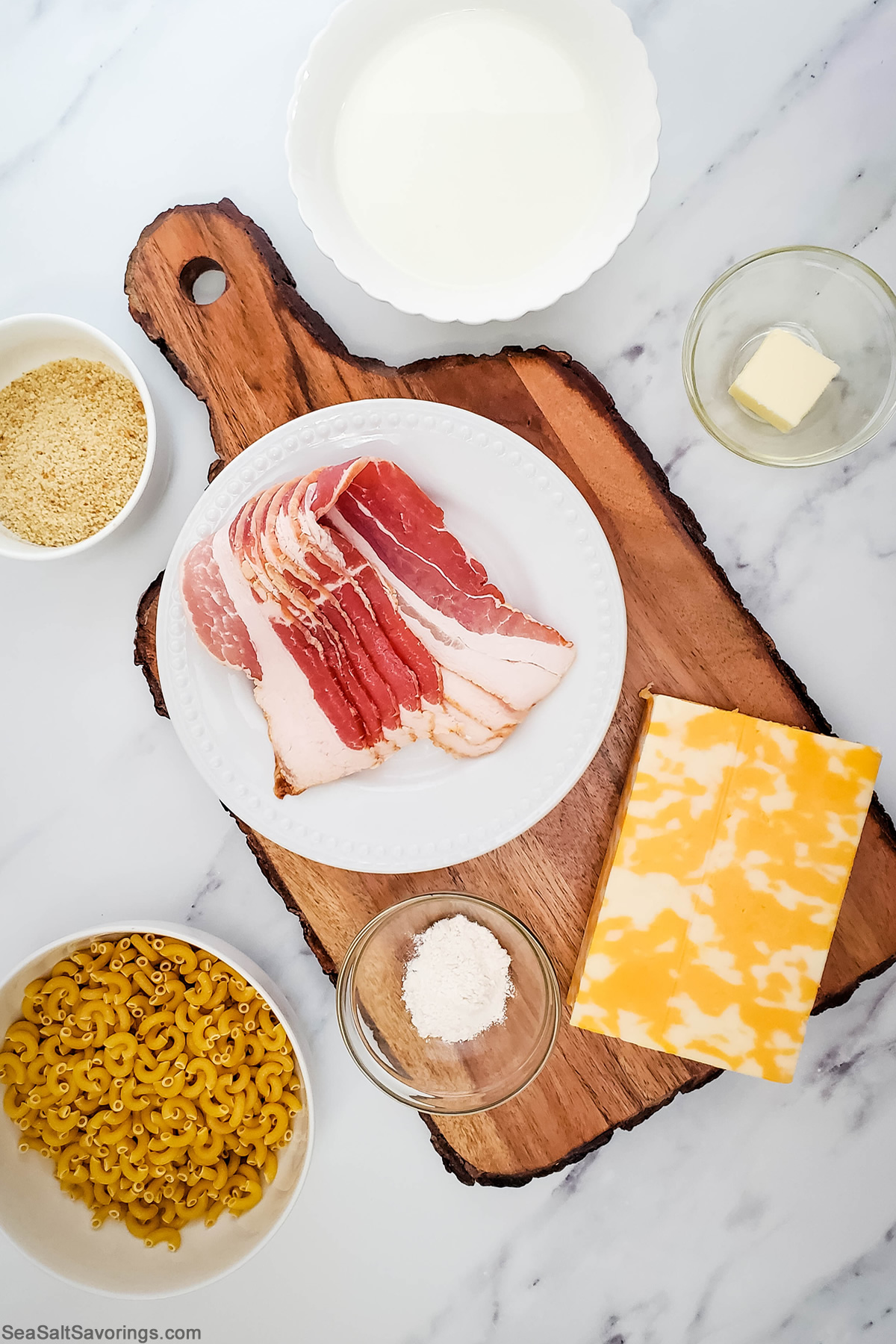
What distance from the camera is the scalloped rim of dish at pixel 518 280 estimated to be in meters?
1.15

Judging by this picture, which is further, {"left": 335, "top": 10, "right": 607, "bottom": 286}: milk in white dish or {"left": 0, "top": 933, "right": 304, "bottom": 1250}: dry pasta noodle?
{"left": 0, "top": 933, "right": 304, "bottom": 1250}: dry pasta noodle

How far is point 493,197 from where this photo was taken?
1.21 metres

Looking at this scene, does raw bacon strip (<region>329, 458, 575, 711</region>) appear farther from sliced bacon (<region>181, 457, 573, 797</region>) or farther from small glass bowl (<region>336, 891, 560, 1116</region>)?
small glass bowl (<region>336, 891, 560, 1116</region>)

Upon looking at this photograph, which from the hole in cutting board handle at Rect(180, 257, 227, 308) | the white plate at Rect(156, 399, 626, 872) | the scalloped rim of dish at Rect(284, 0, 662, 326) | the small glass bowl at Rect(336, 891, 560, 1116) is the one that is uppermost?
the hole in cutting board handle at Rect(180, 257, 227, 308)

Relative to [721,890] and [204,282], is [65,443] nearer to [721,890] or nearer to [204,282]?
[204,282]

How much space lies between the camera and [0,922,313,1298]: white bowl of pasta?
1.32m

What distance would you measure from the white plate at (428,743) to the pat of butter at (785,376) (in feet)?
0.98

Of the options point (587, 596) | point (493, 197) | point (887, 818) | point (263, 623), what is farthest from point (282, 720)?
point (887, 818)

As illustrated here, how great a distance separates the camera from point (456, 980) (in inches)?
49.3

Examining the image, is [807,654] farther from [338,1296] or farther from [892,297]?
[338,1296]

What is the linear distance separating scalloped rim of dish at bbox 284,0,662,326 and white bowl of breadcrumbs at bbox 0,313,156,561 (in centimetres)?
36

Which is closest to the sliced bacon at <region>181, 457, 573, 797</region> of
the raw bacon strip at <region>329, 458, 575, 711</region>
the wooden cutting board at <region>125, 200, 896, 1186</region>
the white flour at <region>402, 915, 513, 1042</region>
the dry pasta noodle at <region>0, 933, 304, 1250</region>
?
the raw bacon strip at <region>329, 458, 575, 711</region>

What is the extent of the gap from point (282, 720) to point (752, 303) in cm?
95

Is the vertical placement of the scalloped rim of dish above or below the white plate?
above
